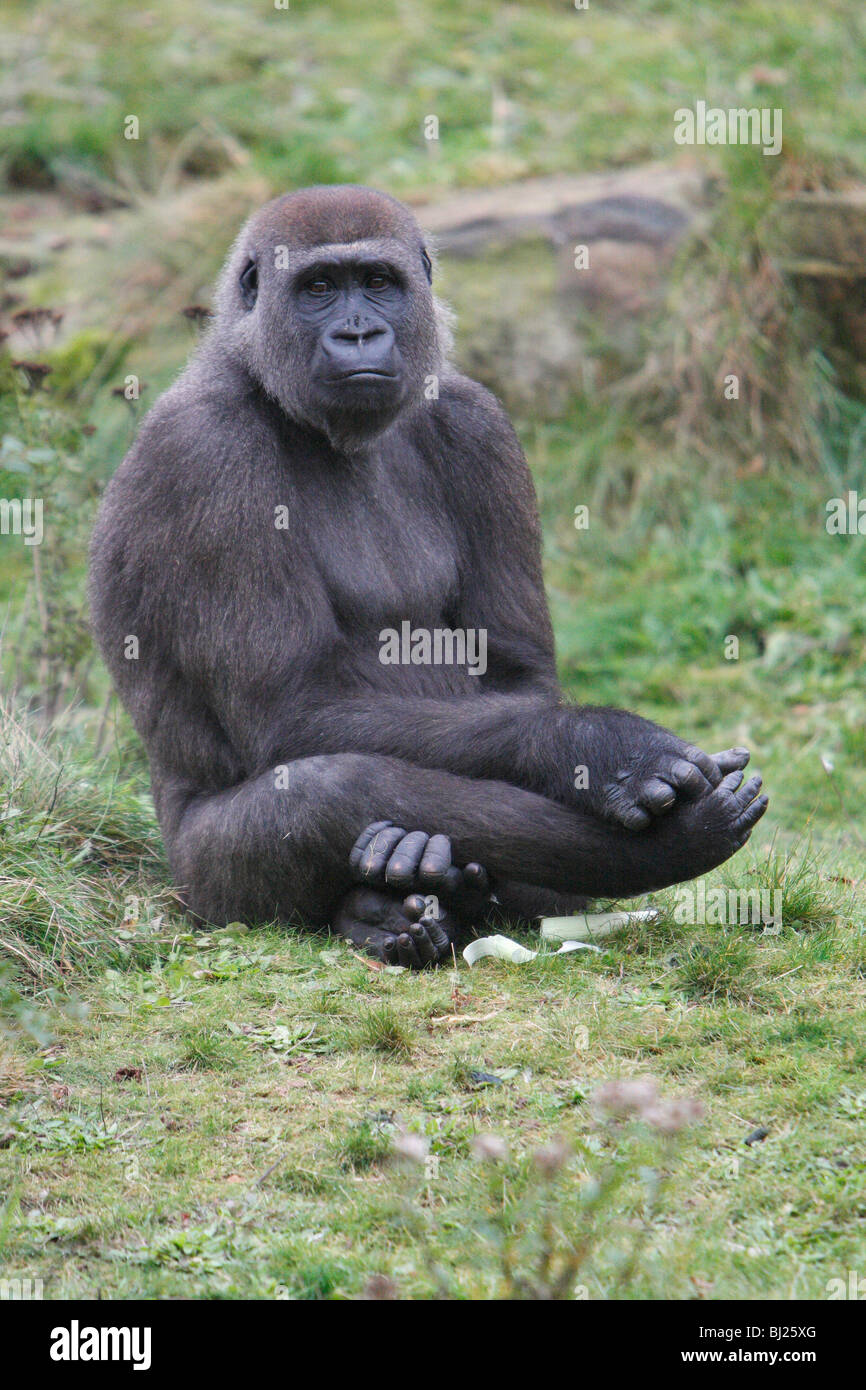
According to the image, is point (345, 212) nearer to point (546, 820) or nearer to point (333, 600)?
point (333, 600)

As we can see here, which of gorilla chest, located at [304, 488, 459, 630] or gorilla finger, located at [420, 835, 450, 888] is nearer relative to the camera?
gorilla finger, located at [420, 835, 450, 888]

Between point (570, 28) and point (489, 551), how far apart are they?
935cm

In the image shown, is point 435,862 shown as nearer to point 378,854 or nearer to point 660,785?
point 378,854

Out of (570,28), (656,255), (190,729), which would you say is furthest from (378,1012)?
(570,28)

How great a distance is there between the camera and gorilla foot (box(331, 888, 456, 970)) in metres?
5.17

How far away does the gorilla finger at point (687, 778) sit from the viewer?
16.5ft

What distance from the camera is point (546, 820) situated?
17.1ft

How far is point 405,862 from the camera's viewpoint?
504cm

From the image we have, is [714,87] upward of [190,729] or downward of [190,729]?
upward

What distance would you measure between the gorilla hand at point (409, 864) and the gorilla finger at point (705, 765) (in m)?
0.75

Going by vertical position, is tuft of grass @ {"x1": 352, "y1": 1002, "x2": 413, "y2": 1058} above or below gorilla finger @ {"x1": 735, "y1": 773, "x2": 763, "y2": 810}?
below

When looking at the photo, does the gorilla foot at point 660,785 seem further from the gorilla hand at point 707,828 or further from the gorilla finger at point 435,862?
the gorilla finger at point 435,862

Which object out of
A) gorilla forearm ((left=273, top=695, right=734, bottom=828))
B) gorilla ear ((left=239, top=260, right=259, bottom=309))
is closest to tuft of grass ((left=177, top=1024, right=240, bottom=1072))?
gorilla forearm ((left=273, top=695, right=734, bottom=828))

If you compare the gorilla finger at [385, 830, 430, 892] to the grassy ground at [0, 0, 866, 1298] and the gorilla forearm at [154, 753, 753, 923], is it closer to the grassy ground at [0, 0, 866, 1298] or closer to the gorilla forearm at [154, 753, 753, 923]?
the gorilla forearm at [154, 753, 753, 923]
